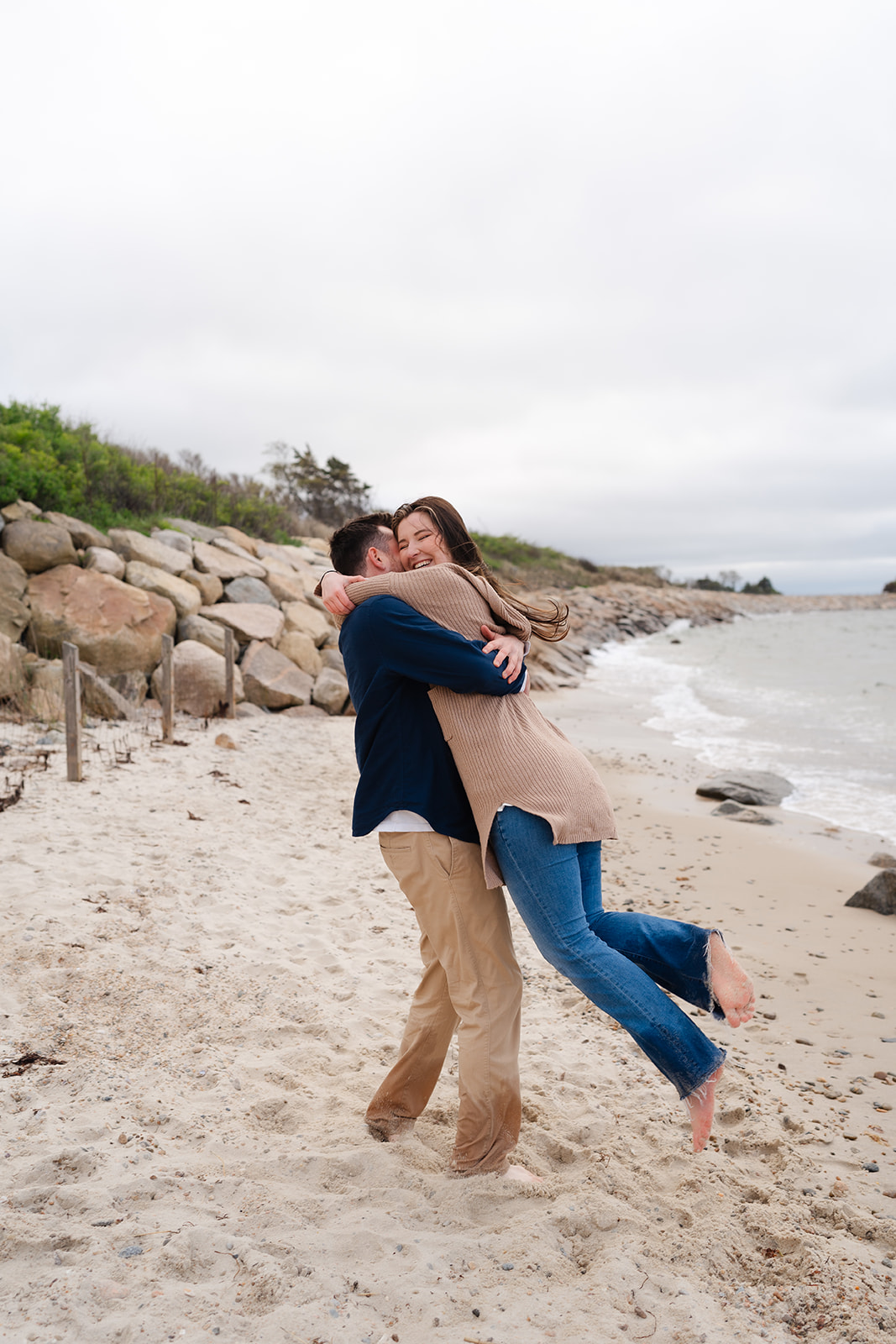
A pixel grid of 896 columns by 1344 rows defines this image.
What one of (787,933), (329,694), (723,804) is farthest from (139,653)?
(787,933)

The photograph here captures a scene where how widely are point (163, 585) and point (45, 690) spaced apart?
311cm

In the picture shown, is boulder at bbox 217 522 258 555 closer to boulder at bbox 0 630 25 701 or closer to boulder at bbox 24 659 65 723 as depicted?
boulder at bbox 24 659 65 723

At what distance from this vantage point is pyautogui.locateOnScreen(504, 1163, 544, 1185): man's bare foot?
2.65m

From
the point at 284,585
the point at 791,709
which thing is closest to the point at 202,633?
the point at 284,585

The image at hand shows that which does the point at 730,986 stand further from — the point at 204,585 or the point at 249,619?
the point at 204,585

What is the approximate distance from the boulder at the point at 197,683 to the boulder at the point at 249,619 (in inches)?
49.5

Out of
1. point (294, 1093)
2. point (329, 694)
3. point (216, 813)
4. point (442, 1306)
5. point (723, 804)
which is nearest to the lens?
point (442, 1306)

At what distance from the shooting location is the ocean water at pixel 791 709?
9508 mm

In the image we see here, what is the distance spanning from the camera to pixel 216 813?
6.80 meters

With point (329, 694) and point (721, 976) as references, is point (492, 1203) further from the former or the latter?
point (329, 694)

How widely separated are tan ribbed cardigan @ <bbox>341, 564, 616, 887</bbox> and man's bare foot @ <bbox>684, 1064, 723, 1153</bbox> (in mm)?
745

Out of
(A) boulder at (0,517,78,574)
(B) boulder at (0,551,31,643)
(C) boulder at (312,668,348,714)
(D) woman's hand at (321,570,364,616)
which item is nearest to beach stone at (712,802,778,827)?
(C) boulder at (312,668,348,714)

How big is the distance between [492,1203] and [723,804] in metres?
6.33

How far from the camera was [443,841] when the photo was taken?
8.08 ft
